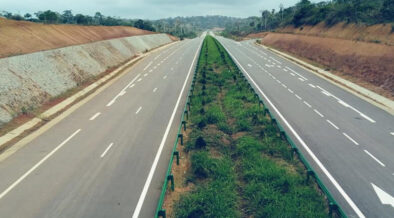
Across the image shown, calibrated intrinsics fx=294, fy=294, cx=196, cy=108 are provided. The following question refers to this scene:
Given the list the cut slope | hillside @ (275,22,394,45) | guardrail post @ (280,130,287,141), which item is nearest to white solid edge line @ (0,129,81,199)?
guardrail post @ (280,130,287,141)

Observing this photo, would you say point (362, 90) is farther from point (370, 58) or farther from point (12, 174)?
point (12, 174)

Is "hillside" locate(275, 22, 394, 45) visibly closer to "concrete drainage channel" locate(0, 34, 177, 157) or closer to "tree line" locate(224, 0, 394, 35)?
"tree line" locate(224, 0, 394, 35)

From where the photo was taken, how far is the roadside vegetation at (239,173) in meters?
9.79

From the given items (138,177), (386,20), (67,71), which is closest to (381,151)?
(138,177)

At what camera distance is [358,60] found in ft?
109

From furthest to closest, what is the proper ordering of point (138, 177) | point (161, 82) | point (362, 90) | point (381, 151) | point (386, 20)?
point (386, 20) < point (161, 82) < point (362, 90) < point (381, 151) < point (138, 177)

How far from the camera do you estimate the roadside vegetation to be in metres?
9.79

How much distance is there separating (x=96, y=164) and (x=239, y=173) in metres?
6.45

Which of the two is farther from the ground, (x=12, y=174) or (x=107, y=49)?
(x=107, y=49)

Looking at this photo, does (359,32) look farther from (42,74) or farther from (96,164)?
(96,164)

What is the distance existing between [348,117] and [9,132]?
68.2 ft

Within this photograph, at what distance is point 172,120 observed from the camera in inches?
754

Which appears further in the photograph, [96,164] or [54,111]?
[54,111]

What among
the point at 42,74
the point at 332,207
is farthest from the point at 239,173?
the point at 42,74
